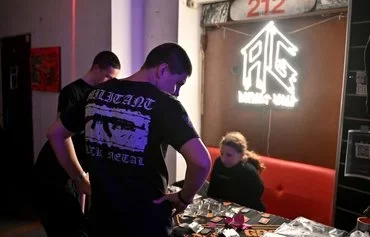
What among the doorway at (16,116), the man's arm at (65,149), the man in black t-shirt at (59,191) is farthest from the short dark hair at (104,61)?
the doorway at (16,116)

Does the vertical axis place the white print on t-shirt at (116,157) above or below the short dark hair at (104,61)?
below

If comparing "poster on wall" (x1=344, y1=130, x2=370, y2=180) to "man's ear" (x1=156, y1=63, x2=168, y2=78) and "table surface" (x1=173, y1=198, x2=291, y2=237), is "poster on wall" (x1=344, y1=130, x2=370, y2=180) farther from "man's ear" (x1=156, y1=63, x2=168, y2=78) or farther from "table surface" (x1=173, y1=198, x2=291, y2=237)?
"man's ear" (x1=156, y1=63, x2=168, y2=78)

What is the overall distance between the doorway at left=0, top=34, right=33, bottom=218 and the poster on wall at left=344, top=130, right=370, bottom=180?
3508mm

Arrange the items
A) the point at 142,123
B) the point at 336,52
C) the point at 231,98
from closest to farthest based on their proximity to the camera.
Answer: the point at 142,123
the point at 336,52
the point at 231,98

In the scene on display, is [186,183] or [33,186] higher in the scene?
[186,183]

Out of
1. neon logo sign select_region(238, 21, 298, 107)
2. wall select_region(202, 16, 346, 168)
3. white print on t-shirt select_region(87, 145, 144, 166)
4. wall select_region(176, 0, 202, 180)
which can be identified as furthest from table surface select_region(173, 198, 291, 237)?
wall select_region(176, 0, 202, 180)

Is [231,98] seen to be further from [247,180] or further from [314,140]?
[247,180]

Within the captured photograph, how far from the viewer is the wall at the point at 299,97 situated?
108 inches

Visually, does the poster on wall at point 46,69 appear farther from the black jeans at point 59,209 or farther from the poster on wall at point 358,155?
the poster on wall at point 358,155

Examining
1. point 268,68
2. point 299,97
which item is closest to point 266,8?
point 268,68

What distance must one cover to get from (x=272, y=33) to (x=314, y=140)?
101cm

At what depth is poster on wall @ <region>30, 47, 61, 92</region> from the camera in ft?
12.3

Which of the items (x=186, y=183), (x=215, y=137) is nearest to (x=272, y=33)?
(x=215, y=137)

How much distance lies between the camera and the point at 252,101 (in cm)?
318
